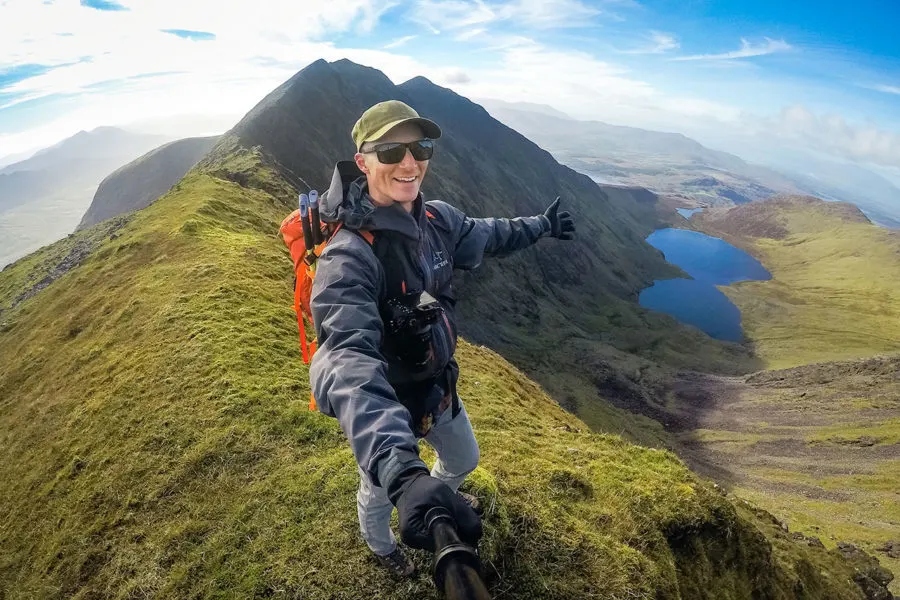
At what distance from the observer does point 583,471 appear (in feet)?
36.2

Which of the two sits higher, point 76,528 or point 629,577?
point 629,577

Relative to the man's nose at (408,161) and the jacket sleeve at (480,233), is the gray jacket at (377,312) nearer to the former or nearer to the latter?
the jacket sleeve at (480,233)

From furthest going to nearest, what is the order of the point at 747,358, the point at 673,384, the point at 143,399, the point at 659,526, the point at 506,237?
the point at 747,358 → the point at 673,384 → the point at 143,399 → the point at 659,526 → the point at 506,237

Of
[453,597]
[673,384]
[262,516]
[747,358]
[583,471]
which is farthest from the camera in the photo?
[747,358]

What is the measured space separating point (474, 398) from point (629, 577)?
1188 centimetres

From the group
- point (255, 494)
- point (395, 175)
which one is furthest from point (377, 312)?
point (255, 494)

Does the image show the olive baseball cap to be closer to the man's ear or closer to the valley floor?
the man's ear

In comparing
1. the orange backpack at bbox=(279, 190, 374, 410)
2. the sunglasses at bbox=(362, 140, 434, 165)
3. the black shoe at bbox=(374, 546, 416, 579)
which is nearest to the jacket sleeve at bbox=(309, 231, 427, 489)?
the orange backpack at bbox=(279, 190, 374, 410)

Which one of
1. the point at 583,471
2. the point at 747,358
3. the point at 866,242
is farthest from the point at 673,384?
the point at 866,242

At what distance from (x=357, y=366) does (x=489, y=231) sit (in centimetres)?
378

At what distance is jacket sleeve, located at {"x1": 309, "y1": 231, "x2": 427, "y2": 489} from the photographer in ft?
10.8

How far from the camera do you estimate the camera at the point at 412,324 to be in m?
4.53

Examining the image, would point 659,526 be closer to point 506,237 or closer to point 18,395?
point 506,237

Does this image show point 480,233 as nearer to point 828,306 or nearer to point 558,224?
point 558,224
